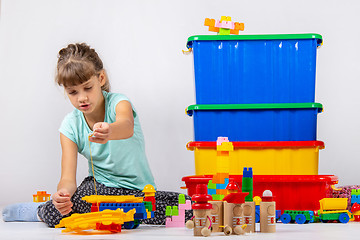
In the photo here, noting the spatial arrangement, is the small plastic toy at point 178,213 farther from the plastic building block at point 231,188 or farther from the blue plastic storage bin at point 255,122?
the blue plastic storage bin at point 255,122

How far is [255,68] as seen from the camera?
1.61 meters

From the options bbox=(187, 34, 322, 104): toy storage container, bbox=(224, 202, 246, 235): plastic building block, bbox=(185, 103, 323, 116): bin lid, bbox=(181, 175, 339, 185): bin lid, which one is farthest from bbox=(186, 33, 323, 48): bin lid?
bbox=(224, 202, 246, 235): plastic building block

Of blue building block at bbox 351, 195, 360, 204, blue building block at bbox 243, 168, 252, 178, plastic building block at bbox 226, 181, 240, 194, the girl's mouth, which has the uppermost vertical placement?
the girl's mouth

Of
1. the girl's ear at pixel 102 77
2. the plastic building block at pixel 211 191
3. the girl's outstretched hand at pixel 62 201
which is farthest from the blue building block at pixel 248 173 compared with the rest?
the girl's ear at pixel 102 77

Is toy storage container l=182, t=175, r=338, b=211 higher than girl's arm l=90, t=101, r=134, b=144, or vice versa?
girl's arm l=90, t=101, r=134, b=144

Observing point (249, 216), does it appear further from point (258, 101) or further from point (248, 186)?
point (258, 101)

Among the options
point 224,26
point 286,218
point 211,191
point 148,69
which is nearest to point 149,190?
point 211,191

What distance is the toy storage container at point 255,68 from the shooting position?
1595 mm

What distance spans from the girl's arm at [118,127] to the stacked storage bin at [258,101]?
0.71 feet

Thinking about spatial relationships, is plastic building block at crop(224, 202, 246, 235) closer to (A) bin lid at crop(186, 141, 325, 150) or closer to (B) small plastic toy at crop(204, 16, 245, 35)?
(A) bin lid at crop(186, 141, 325, 150)

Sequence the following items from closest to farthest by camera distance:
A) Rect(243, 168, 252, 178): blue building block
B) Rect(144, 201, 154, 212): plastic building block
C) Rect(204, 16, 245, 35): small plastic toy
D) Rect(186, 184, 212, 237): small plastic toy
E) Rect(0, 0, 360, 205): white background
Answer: Rect(186, 184, 212, 237): small plastic toy → Rect(243, 168, 252, 178): blue building block → Rect(144, 201, 154, 212): plastic building block → Rect(204, 16, 245, 35): small plastic toy → Rect(0, 0, 360, 205): white background

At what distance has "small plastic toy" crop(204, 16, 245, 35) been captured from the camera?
1654 mm

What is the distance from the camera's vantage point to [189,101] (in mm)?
2172

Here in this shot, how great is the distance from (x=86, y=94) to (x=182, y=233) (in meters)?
0.49
